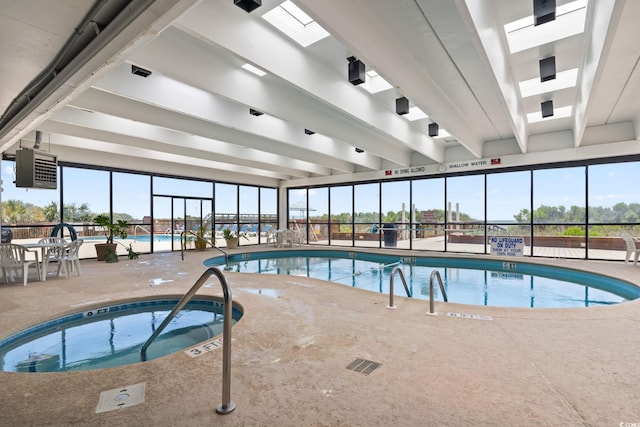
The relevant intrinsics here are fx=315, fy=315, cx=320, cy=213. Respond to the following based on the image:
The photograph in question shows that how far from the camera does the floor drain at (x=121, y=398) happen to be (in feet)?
5.65

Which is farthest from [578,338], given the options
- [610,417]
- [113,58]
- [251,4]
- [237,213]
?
[237,213]

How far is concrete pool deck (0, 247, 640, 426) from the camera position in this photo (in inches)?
64.4

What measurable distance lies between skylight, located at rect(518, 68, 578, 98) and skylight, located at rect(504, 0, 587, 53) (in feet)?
3.73

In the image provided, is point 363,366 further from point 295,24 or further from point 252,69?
point 252,69

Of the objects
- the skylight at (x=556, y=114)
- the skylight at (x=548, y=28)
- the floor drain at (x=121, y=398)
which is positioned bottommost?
the floor drain at (x=121, y=398)

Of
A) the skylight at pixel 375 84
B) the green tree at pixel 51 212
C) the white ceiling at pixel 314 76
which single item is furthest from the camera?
the green tree at pixel 51 212

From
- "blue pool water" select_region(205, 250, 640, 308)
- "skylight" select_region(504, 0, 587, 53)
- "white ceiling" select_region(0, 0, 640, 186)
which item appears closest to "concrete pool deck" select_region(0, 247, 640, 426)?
"blue pool water" select_region(205, 250, 640, 308)

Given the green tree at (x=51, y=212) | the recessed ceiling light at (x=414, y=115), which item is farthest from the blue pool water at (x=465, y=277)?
the green tree at (x=51, y=212)

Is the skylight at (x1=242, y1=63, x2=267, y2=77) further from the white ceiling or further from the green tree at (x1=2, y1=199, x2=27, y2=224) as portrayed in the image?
the green tree at (x1=2, y1=199, x2=27, y2=224)

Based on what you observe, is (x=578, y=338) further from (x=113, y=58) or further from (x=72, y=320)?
(x=72, y=320)

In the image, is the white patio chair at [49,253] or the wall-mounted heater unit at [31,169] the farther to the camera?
the white patio chair at [49,253]

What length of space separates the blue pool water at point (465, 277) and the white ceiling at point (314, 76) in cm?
280

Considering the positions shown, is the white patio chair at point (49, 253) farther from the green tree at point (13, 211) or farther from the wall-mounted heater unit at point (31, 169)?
the green tree at point (13, 211)

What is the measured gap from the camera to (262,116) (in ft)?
20.7
